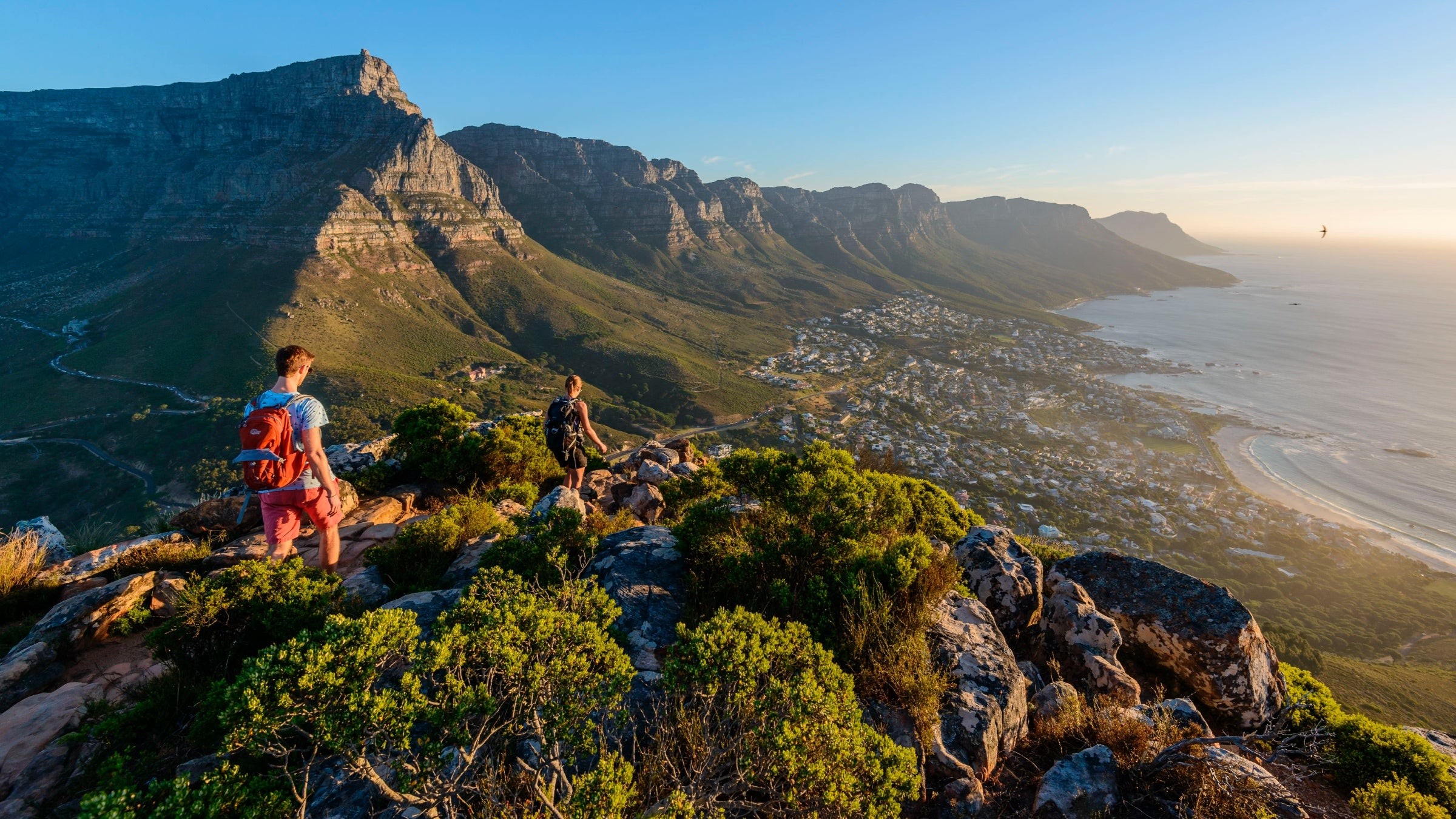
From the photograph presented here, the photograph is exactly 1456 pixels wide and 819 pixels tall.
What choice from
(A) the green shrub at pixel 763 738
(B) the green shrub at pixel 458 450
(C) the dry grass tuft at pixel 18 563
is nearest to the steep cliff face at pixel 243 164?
(B) the green shrub at pixel 458 450

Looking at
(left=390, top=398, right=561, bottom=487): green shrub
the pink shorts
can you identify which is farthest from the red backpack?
(left=390, top=398, right=561, bottom=487): green shrub

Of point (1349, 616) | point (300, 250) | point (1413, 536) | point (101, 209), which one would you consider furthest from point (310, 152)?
point (1413, 536)

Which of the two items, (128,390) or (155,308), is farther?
(155,308)

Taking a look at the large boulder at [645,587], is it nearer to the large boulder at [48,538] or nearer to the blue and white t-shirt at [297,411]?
the blue and white t-shirt at [297,411]

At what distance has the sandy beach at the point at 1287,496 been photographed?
45.0 meters

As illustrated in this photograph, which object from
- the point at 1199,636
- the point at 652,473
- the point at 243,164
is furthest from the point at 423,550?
the point at 243,164

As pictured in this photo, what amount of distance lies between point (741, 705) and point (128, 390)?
85503 millimetres

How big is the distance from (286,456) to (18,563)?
419 centimetres

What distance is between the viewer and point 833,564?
19.5 feet

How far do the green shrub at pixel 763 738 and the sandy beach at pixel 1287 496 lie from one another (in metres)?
69.7

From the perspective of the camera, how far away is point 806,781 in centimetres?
319

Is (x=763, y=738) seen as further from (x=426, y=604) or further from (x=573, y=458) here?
(x=573, y=458)

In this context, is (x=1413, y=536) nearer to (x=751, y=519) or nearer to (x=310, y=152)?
(x=751, y=519)

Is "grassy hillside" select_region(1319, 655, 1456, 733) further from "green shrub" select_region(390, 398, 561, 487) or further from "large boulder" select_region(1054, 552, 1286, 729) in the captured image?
"green shrub" select_region(390, 398, 561, 487)
